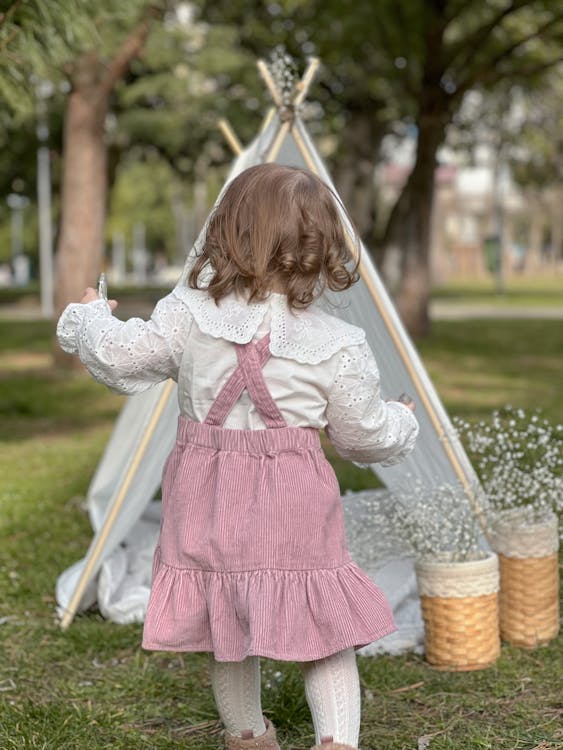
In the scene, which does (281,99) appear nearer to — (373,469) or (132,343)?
(373,469)

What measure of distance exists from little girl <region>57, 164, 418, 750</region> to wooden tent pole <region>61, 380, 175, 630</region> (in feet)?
6.31

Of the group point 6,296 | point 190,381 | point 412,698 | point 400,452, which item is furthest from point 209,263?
point 6,296

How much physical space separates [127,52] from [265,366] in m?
10.4

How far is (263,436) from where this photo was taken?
3.08 metres

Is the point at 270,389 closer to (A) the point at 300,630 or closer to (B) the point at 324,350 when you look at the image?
(B) the point at 324,350

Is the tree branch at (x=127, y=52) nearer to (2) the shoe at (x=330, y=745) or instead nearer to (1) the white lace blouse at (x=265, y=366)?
(1) the white lace blouse at (x=265, y=366)

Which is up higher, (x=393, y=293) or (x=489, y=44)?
(x=489, y=44)

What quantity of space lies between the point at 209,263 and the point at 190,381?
11.9 inches

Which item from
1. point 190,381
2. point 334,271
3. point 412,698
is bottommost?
point 412,698

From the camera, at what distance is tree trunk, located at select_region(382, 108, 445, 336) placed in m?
17.4

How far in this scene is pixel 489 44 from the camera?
723 inches

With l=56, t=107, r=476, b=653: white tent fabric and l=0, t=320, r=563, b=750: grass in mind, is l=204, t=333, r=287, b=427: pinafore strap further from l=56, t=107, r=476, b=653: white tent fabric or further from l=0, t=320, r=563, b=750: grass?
l=56, t=107, r=476, b=653: white tent fabric

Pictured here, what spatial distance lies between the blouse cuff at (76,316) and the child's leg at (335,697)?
1035 mm

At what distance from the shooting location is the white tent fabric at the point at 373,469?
4.87m
